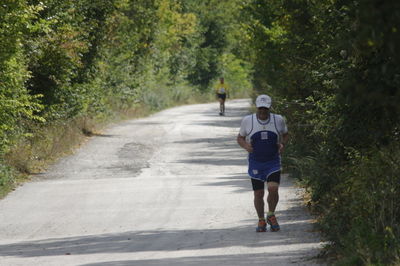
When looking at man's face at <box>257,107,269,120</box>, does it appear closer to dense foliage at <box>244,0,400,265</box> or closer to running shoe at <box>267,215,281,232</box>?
dense foliage at <box>244,0,400,265</box>

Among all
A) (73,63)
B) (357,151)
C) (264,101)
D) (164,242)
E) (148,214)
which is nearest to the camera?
(357,151)

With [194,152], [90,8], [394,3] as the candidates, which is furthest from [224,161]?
[394,3]

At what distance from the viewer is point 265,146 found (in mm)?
11922

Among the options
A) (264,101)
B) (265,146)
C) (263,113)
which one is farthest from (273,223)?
(264,101)

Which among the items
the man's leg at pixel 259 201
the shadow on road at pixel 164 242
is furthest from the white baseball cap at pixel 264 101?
the shadow on road at pixel 164 242

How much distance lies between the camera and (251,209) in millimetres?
A: 14516

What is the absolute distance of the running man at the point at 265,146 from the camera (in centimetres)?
1190

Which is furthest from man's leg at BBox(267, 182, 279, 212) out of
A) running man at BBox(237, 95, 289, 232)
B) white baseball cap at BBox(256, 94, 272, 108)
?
white baseball cap at BBox(256, 94, 272, 108)

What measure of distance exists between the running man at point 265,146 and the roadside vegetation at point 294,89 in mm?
515

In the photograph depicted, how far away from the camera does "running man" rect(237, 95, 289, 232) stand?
39.0ft

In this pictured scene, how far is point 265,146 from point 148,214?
3.28 m

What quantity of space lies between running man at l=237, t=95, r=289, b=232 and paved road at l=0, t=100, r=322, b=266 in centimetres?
43

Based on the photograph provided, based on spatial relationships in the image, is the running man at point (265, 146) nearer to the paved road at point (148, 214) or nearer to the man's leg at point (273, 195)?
the man's leg at point (273, 195)

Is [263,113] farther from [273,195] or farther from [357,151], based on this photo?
[357,151]
